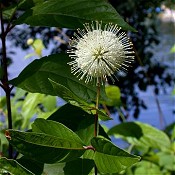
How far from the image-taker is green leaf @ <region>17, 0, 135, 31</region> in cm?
56

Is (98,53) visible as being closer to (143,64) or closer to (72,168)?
(72,168)

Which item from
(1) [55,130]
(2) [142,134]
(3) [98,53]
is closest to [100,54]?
(3) [98,53]

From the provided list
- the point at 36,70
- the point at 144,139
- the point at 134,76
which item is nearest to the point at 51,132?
the point at 36,70

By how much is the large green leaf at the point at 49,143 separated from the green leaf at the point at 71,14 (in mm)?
148

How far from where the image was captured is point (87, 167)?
53 centimetres

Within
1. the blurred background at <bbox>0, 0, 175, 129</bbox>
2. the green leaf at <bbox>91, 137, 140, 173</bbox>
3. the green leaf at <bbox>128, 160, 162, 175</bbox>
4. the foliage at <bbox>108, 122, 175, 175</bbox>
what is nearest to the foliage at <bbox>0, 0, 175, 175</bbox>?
the green leaf at <bbox>91, 137, 140, 173</bbox>

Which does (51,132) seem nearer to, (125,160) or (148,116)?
(125,160)

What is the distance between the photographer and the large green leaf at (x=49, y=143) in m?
0.47

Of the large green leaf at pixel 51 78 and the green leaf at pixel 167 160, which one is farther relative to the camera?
the green leaf at pixel 167 160

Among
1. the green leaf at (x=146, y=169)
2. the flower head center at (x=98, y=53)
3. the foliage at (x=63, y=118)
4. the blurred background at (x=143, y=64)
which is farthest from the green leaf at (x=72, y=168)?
the blurred background at (x=143, y=64)

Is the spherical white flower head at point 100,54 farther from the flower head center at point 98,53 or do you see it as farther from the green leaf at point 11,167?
the green leaf at point 11,167

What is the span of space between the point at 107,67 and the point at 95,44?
0.03 metres

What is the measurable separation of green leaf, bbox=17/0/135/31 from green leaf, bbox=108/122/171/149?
62 centimetres

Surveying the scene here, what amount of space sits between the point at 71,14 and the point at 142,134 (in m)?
0.72
